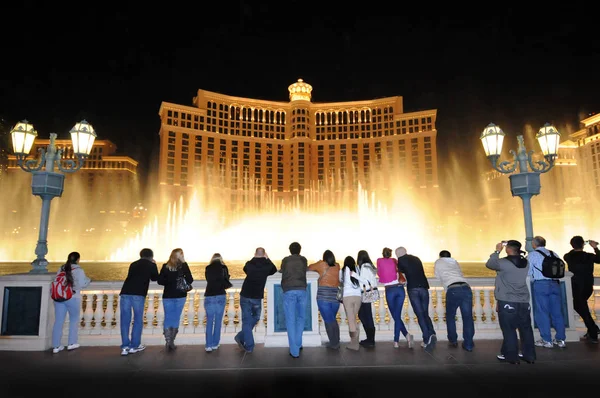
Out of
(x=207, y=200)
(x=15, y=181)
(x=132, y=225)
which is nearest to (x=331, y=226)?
(x=207, y=200)

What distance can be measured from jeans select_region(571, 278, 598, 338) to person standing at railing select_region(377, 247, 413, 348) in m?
4.01

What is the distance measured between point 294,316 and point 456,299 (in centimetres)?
327

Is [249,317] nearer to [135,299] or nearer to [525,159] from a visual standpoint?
[135,299]

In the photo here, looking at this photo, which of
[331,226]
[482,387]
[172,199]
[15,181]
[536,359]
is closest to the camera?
[482,387]

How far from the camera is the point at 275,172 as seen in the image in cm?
10288

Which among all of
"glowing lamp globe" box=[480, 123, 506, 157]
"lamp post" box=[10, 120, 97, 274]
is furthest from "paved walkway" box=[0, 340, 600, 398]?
"glowing lamp globe" box=[480, 123, 506, 157]

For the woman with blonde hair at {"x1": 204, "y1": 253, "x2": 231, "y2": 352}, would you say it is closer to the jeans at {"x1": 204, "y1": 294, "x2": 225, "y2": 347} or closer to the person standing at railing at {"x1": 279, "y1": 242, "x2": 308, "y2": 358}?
the jeans at {"x1": 204, "y1": 294, "x2": 225, "y2": 347}

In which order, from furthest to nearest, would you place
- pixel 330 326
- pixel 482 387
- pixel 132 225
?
pixel 132 225 < pixel 330 326 < pixel 482 387

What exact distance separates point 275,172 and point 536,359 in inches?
3843

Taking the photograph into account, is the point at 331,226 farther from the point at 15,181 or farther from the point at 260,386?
the point at 15,181

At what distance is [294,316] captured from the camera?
6887mm

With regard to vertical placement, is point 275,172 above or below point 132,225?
above

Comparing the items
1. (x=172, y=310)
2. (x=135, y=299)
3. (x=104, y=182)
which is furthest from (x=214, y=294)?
(x=104, y=182)

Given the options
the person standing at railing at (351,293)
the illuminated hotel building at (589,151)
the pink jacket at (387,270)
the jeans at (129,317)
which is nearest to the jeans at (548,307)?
the pink jacket at (387,270)
